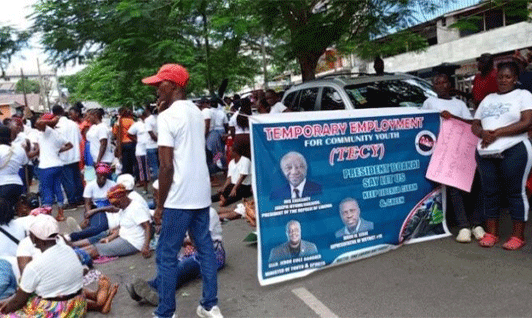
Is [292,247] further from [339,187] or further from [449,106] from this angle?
[449,106]

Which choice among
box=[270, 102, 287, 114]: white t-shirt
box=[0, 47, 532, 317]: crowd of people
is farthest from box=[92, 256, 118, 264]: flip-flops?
box=[270, 102, 287, 114]: white t-shirt

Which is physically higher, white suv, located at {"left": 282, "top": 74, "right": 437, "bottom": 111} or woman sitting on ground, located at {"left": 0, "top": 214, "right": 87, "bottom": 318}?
white suv, located at {"left": 282, "top": 74, "right": 437, "bottom": 111}

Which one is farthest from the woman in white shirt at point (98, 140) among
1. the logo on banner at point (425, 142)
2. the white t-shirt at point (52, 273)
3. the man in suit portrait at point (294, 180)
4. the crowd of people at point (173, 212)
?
the logo on banner at point (425, 142)

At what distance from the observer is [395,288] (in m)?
4.40

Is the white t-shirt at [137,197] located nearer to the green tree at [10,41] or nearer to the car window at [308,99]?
the car window at [308,99]

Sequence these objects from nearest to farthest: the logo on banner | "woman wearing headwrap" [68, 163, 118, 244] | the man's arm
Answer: the man's arm < the logo on banner < "woman wearing headwrap" [68, 163, 118, 244]

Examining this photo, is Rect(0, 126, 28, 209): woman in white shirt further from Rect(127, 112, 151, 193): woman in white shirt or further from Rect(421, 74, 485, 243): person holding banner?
Rect(421, 74, 485, 243): person holding banner

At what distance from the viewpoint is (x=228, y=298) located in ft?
15.1

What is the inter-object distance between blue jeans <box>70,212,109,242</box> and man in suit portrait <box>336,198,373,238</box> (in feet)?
11.1

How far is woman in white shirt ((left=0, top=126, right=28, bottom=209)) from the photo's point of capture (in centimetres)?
719

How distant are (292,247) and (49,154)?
580 centimetres

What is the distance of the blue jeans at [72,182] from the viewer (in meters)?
9.57

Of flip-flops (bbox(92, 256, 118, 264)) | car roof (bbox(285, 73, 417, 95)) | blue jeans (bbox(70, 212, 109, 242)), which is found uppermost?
car roof (bbox(285, 73, 417, 95))

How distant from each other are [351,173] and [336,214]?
0.42 metres
